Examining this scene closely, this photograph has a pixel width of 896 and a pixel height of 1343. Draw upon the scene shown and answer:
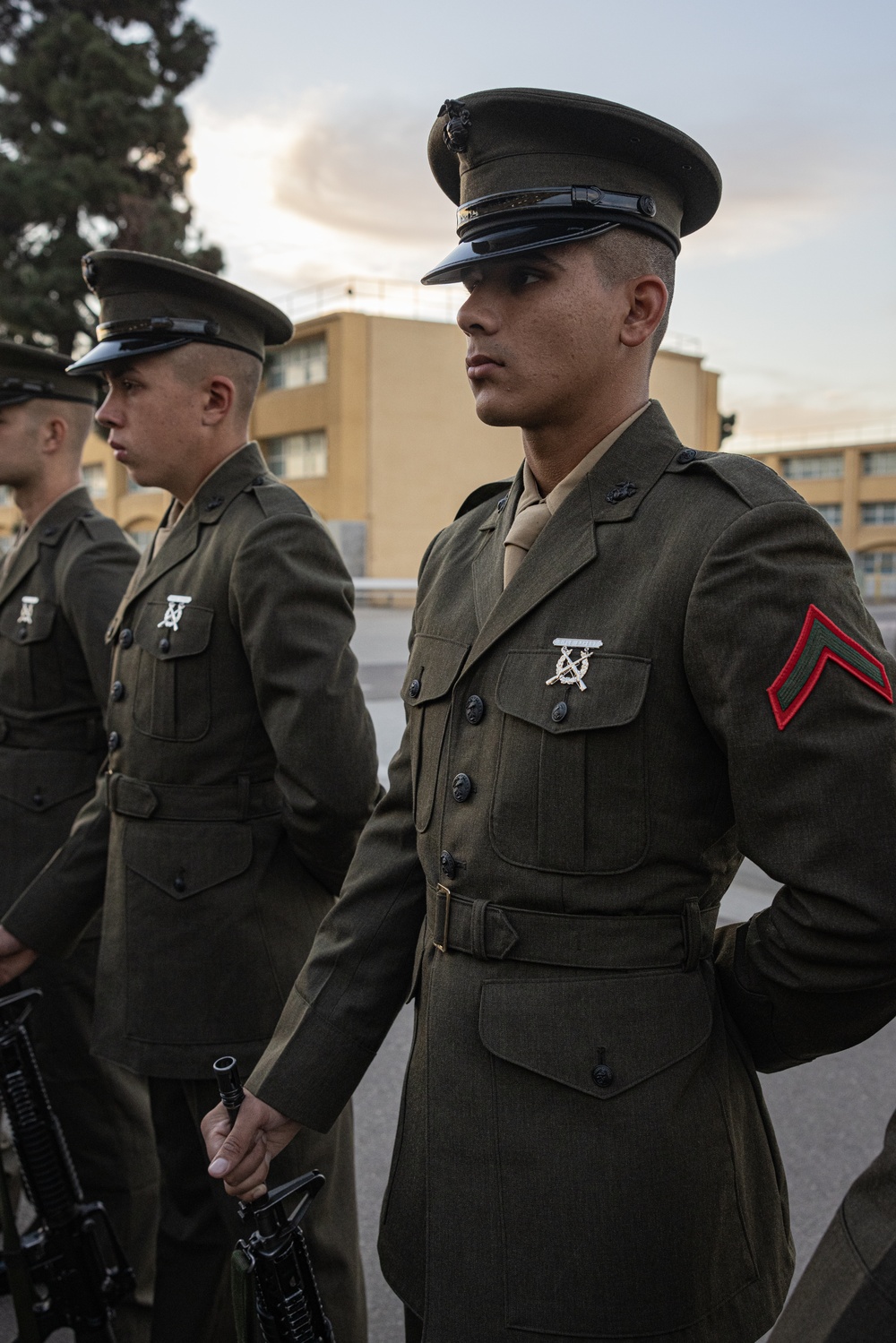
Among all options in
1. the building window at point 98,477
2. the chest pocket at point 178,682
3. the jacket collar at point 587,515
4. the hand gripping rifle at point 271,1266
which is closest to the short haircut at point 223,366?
the chest pocket at point 178,682

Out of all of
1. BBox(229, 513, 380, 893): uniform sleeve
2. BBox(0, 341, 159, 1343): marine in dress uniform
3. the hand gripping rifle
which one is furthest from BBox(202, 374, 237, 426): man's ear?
the hand gripping rifle

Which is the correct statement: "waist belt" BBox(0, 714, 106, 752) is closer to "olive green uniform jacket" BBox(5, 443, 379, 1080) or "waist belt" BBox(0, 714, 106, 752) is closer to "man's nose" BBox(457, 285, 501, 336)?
"olive green uniform jacket" BBox(5, 443, 379, 1080)

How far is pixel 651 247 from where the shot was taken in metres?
1.56

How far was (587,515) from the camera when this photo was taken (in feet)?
5.02

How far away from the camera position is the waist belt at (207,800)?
2.35 metres

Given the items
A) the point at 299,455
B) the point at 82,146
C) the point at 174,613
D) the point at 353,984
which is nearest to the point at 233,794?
the point at 174,613

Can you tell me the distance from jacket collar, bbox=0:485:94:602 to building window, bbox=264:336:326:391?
90.1ft

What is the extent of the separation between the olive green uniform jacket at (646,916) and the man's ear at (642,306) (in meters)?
0.16

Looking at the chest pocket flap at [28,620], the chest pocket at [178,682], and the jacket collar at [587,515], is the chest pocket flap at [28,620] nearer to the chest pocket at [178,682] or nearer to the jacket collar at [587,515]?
the chest pocket at [178,682]

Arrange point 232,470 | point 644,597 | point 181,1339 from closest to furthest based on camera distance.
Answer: point 644,597
point 181,1339
point 232,470

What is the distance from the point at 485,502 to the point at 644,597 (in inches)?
21.4

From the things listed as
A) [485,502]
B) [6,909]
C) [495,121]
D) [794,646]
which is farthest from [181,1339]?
[495,121]

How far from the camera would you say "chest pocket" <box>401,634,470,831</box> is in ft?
5.26

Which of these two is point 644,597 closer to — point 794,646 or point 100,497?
point 794,646
